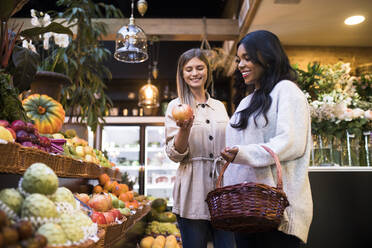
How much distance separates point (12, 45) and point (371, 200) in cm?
281

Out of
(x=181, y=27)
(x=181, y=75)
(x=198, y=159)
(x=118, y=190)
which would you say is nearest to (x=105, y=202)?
(x=198, y=159)

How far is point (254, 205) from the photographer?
3.76 ft

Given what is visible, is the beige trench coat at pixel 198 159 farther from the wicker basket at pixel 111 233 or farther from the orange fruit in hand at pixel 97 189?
the orange fruit in hand at pixel 97 189

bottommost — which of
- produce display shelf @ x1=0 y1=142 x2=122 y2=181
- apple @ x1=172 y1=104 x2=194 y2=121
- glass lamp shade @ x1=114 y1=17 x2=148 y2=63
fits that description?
produce display shelf @ x1=0 y1=142 x2=122 y2=181

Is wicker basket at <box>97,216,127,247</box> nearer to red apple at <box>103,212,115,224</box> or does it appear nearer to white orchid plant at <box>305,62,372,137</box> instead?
red apple at <box>103,212,115,224</box>

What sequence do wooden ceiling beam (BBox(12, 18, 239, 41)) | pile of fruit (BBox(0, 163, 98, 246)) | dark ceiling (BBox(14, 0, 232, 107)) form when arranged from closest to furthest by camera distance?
pile of fruit (BBox(0, 163, 98, 246)), wooden ceiling beam (BBox(12, 18, 239, 41)), dark ceiling (BBox(14, 0, 232, 107))

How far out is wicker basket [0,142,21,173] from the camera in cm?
115

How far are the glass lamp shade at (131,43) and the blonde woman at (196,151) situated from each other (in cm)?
141

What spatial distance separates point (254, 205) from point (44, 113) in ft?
5.36

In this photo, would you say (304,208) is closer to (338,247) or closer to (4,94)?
(4,94)

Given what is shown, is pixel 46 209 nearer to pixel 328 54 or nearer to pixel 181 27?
pixel 181 27

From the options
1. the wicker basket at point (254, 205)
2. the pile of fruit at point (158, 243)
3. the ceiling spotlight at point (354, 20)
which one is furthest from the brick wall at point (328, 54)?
the wicker basket at point (254, 205)

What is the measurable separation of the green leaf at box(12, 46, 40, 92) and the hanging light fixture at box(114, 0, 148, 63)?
60.1 inches

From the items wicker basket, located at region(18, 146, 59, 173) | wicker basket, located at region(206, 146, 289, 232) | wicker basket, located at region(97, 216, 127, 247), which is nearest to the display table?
wicker basket, located at region(97, 216, 127, 247)
